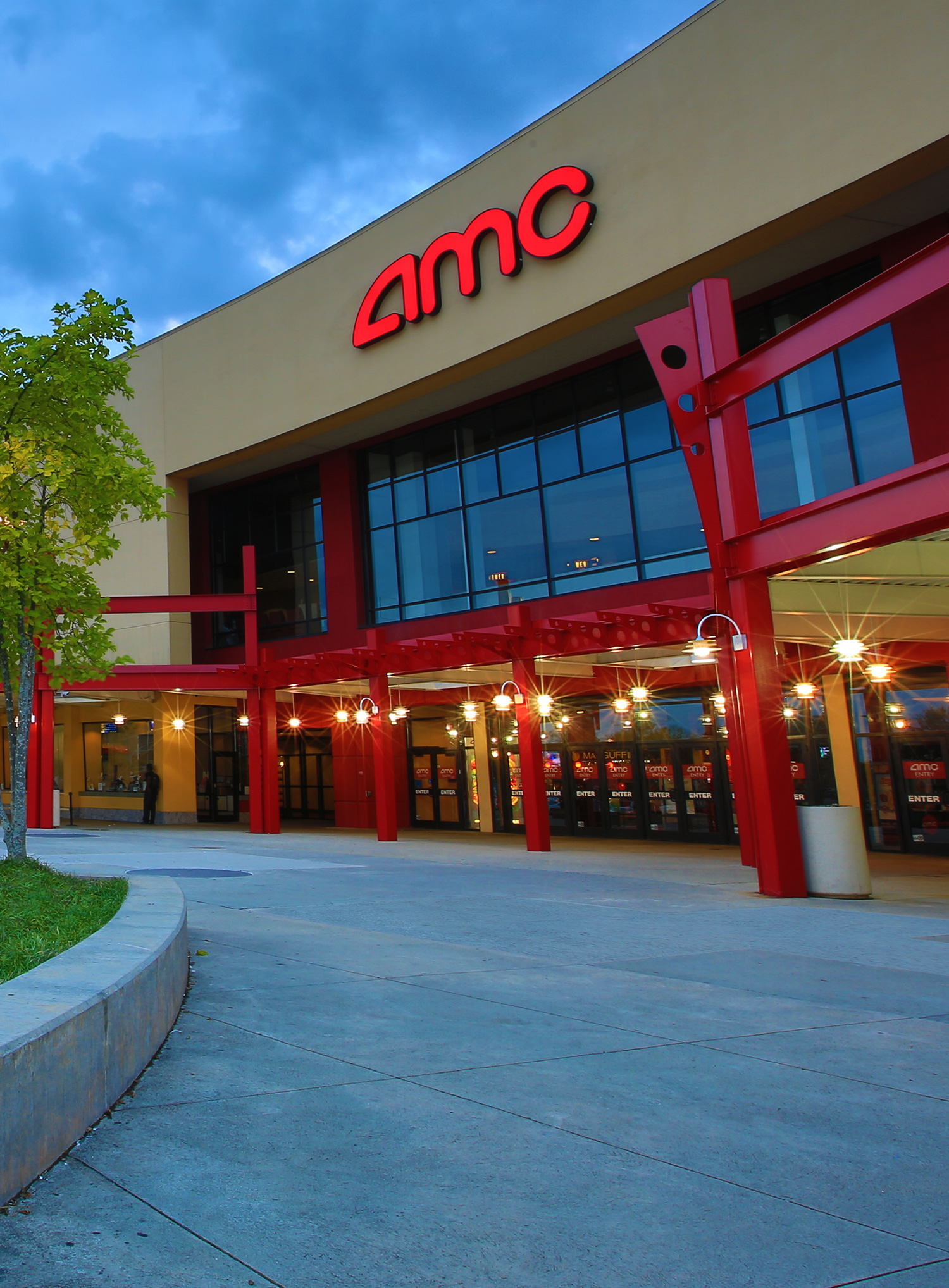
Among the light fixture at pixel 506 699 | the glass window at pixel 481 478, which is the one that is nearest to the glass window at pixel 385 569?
the glass window at pixel 481 478

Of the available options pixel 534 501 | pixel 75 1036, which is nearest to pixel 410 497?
pixel 534 501

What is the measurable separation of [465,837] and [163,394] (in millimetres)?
17168

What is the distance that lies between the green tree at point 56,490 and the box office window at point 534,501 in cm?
1396

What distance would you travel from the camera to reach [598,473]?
2441cm

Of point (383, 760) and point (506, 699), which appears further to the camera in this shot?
point (383, 760)

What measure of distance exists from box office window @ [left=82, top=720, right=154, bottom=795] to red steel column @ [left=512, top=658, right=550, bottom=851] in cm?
1748

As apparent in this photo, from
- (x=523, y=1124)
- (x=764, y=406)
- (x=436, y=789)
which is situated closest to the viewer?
(x=523, y=1124)

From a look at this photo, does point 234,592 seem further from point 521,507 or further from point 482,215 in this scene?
point 482,215

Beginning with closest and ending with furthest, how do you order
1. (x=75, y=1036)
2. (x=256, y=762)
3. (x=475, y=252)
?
(x=75, y=1036) < (x=475, y=252) < (x=256, y=762)

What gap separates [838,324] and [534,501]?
46.5 feet

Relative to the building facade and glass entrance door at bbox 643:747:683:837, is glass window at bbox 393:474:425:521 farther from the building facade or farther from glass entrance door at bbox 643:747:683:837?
glass entrance door at bbox 643:747:683:837

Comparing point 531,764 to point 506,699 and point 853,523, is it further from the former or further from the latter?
point 853,523

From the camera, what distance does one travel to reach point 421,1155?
13.9 ft

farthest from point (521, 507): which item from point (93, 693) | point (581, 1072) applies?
point (581, 1072)
